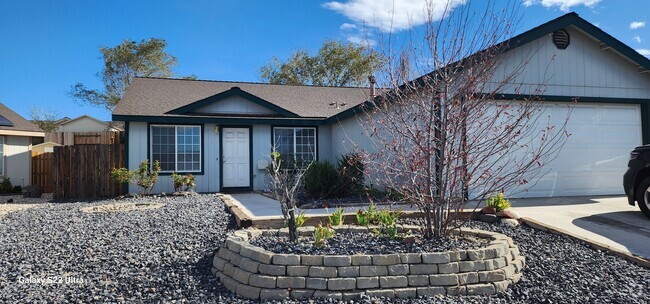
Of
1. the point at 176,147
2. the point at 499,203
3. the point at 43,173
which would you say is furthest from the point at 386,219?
the point at 43,173

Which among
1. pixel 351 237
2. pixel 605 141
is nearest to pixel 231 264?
pixel 351 237

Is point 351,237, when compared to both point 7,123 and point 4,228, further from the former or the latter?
point 7,123

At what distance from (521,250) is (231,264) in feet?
9.98

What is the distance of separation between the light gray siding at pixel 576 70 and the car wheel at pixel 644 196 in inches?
108

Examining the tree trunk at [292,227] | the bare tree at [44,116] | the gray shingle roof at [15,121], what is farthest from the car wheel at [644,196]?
the bare tree at [44,116]

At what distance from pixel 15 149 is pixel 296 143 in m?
10.4

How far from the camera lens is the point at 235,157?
37.4ft

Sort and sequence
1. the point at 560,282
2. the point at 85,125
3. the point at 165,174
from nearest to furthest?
the point at 560,282
the point at 165,174
the point at 85,125

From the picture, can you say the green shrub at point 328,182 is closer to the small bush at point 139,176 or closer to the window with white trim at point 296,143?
the window with white trim at point 296,143

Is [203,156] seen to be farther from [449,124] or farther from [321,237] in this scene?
[449,124]

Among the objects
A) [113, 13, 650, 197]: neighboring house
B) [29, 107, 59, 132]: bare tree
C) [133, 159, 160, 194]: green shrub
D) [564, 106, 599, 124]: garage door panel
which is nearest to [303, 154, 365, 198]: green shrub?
[113, 13, 650, 197]: neighboring house

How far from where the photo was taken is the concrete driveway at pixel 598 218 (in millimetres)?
4680

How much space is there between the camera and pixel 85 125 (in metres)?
23.3

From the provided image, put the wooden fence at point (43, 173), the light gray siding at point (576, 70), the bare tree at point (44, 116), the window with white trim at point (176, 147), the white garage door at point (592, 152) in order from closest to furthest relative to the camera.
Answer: the light gray siding at point (576, 70), the white garage door at point (592, 152), the window with white trim at point (176, 147), the wooden fence at point (43, 173), the bare tree at point (44, 116)
